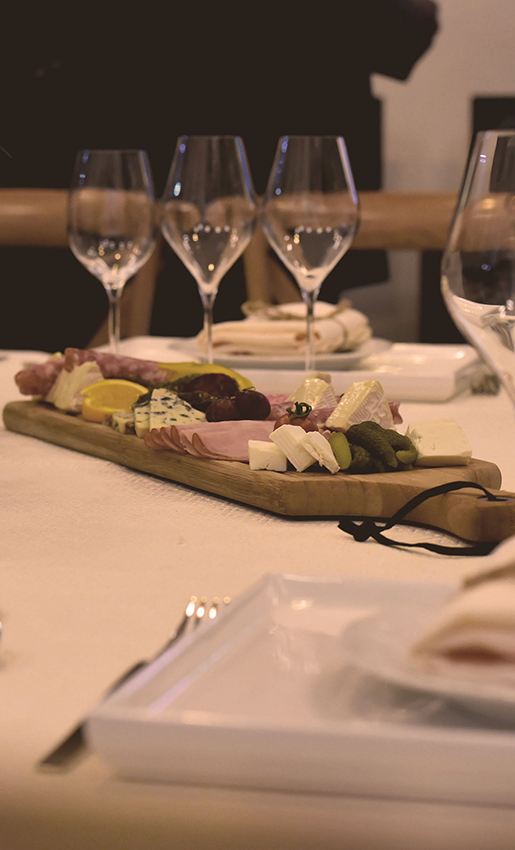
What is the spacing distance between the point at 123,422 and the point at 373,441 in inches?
12.1

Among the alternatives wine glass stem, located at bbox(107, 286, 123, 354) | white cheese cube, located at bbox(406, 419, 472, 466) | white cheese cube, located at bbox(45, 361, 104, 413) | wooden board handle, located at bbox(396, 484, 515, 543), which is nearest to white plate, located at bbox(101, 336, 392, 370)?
wine glass stem, located at bbox(107, 286, 123, 354)

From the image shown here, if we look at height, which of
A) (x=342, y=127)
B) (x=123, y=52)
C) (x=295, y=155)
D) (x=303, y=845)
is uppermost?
(x=123, y=52)

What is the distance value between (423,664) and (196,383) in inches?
28.9

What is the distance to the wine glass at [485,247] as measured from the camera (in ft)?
2.07

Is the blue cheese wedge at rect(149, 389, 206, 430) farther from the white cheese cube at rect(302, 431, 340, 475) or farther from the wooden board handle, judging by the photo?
the wooden board handle

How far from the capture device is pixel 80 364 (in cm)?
123

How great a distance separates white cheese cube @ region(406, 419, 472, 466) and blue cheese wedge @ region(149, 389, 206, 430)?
0.23 metres

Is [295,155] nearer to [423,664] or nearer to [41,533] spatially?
[41,533]

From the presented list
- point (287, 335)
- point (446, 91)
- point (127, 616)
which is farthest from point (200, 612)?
point (446, 91)

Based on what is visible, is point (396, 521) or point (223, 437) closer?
point (396, 521)

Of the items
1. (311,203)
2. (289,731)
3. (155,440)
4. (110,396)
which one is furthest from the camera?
(311,203)

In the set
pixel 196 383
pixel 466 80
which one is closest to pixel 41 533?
pixel 196 383

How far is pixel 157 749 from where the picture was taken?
1.26 feet

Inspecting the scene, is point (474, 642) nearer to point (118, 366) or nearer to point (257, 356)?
point (118, 366)
